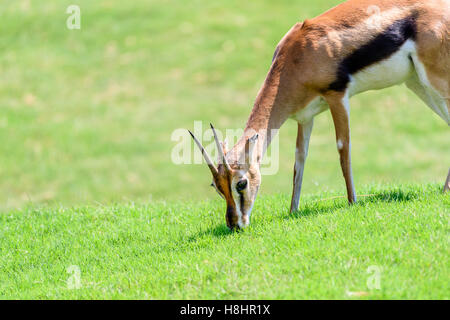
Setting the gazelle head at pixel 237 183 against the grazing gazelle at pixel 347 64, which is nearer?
the gazelle head at pixel 237 183

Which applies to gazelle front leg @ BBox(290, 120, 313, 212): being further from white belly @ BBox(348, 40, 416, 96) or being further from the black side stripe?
the black side stripe

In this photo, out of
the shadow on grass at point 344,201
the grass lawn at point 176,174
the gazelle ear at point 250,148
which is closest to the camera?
the grass lawn at point 176,174

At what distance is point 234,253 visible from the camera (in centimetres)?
850

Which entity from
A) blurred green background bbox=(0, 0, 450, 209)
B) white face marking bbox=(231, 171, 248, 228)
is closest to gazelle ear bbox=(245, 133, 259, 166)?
white face marking bbox=(231, 171, 248, 228)

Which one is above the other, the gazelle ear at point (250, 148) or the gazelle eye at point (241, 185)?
the gazelle ear at point (250, 148)

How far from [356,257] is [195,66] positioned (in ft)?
72.4

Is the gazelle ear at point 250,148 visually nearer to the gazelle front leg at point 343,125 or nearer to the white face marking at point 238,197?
the white face marking at point 238,197

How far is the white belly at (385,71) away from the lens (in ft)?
31.8

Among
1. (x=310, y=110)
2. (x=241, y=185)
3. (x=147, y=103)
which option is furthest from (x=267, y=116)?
(x=147, y=103)

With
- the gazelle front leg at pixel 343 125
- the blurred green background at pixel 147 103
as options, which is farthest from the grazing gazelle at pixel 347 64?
the blurred green background at pixel 147 103

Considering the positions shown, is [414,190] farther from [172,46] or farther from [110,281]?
[172,46]

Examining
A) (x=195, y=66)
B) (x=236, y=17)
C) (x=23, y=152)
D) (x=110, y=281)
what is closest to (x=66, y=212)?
(x=110, y=281)

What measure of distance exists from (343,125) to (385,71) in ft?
3.24

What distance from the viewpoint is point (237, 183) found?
9.16m
